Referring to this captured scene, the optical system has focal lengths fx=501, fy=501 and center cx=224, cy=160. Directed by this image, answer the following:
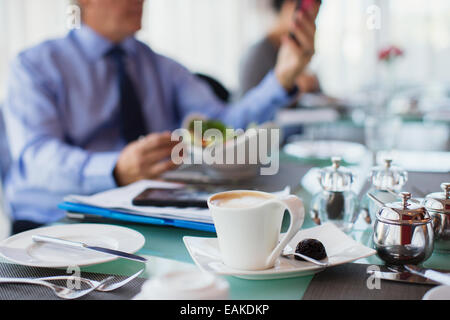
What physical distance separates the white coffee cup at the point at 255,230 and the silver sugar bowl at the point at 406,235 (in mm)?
97

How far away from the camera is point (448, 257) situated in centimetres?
54

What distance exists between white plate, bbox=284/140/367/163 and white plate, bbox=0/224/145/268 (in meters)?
0.64

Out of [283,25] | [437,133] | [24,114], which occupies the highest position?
[283,25]

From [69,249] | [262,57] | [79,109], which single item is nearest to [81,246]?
[69,249]

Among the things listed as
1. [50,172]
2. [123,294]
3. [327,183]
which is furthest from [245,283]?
[50,172]

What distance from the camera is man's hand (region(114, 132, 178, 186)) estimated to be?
969mm

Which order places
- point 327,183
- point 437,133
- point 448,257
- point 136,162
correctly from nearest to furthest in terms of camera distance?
point 448,257 → point 327,183 → point 136,162 → point 437,133

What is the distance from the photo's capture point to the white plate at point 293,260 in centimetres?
47

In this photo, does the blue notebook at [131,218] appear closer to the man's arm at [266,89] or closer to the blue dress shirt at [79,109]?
the blue dress shirt at [79,109]

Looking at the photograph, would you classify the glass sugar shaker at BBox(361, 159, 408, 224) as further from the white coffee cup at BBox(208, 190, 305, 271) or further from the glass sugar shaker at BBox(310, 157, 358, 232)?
the white coffee cup at BBox(208, 190, 305, 271)

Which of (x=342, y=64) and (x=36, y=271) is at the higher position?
(x=342, y=64)


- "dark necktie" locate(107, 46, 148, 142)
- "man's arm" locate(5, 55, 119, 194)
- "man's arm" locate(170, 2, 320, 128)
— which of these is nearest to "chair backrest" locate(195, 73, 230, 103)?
"man's arm" locate(170, 2, 320, 128)

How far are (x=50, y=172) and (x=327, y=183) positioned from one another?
76 centimetres
